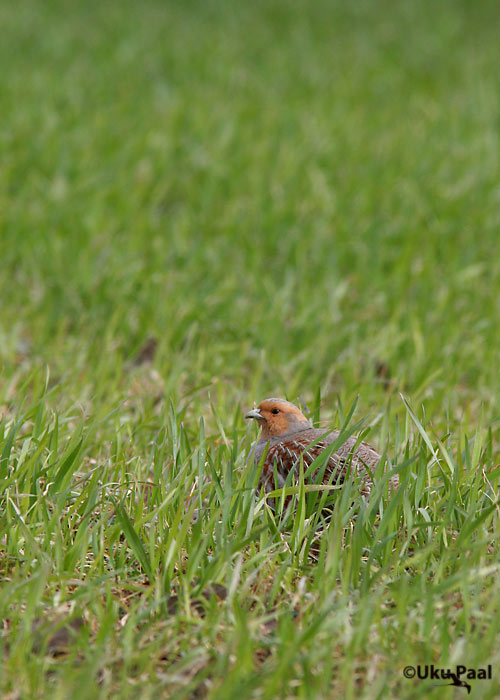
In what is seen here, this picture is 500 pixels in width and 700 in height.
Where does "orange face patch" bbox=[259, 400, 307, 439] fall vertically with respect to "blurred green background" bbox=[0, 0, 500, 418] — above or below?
below

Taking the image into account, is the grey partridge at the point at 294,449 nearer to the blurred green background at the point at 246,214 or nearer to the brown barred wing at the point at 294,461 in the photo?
the brown barred wing at the point at 294,461

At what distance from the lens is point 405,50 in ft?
51.0

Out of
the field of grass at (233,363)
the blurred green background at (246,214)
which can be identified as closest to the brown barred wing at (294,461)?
the field of grass at (233,363)

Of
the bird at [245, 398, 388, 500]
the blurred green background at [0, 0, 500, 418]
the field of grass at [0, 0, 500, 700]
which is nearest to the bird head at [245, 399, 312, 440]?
the bird at [245, 398, 388, 500]

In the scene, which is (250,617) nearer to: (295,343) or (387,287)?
(295,343)

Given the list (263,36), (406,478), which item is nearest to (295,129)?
(263,36)

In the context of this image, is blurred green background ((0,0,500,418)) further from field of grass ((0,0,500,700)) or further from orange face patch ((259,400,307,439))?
orange face patch ((259,400,307,439))

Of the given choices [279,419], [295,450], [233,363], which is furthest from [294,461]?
[233,363]

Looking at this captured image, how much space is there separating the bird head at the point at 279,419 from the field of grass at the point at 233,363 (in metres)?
0.12

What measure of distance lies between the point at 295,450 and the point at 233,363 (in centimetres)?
182

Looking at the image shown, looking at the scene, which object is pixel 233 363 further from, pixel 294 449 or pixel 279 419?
pixel 294 449

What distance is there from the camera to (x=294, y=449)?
3.07 metres

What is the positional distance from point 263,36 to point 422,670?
15158 millimetres

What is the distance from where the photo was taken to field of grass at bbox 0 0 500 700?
221 centimetres
